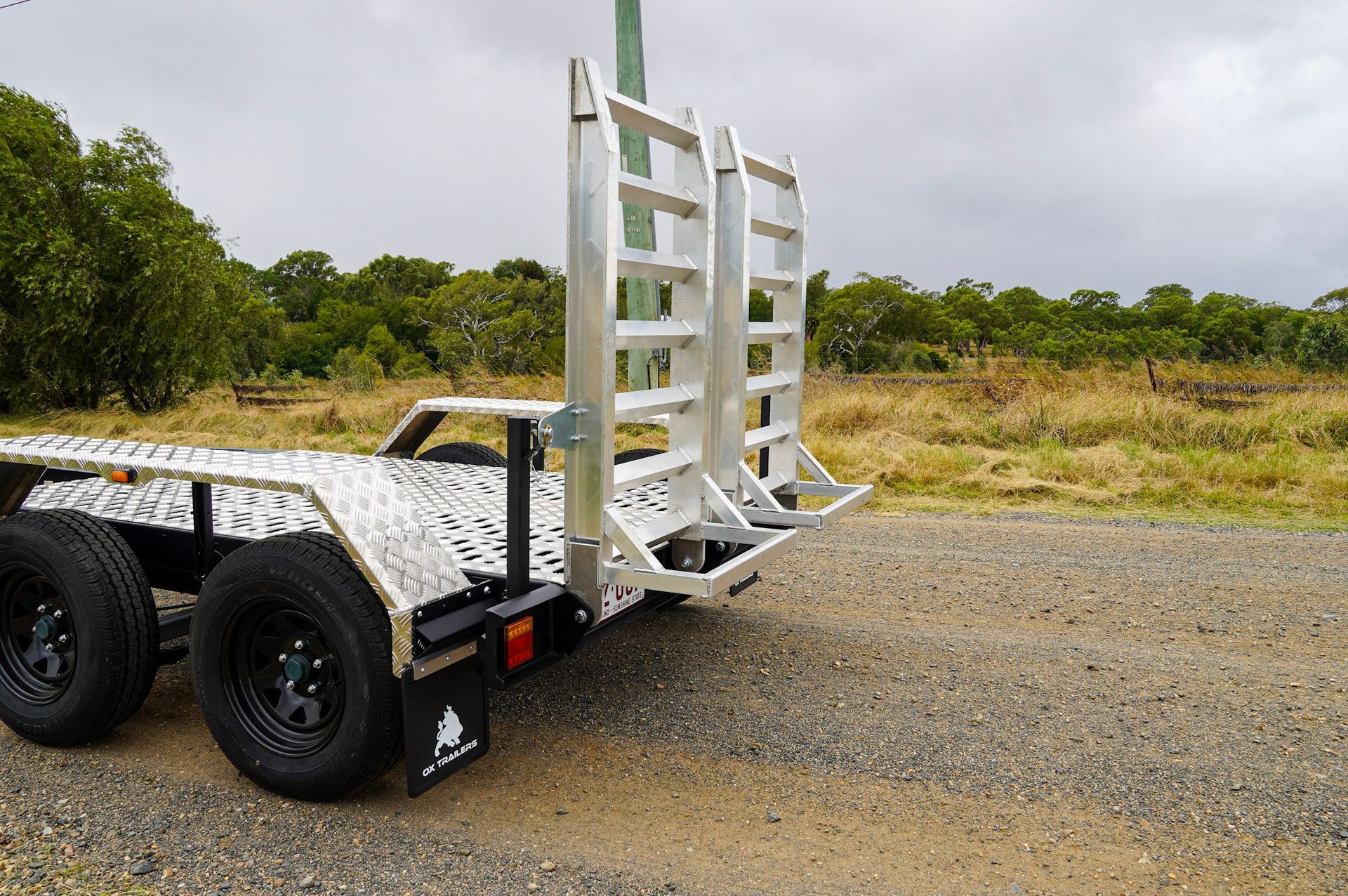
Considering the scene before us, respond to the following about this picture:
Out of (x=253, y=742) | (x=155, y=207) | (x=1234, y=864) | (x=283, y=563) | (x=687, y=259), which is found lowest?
(x=1234, y=864)

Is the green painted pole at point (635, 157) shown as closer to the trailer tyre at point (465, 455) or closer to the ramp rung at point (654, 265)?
the trailer tyre at point (465, 455)

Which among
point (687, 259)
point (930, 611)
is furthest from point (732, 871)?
point (930, 611)

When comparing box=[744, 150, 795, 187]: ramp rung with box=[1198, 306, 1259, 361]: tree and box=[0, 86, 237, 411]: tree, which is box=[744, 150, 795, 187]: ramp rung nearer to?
box=[0, 86, 237, 411]: tree

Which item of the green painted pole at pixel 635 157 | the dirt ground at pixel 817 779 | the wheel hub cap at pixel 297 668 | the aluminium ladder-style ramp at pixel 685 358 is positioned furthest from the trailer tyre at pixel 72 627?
the green painted pole at pixel 635 157

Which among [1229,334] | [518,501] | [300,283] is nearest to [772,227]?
[518,501]

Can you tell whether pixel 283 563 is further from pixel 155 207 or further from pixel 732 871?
pixel 155 207

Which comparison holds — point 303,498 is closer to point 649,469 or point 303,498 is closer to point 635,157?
point 649,469

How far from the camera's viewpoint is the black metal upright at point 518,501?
9.93 feet

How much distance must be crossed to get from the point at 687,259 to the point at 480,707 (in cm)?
172

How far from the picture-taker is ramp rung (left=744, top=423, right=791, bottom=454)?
4.34 meters

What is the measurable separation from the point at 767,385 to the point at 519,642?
191 centimetres

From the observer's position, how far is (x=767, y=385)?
451 cm

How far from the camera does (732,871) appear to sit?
2.85 meters

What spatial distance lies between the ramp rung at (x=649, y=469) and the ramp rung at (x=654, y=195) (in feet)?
2.96
